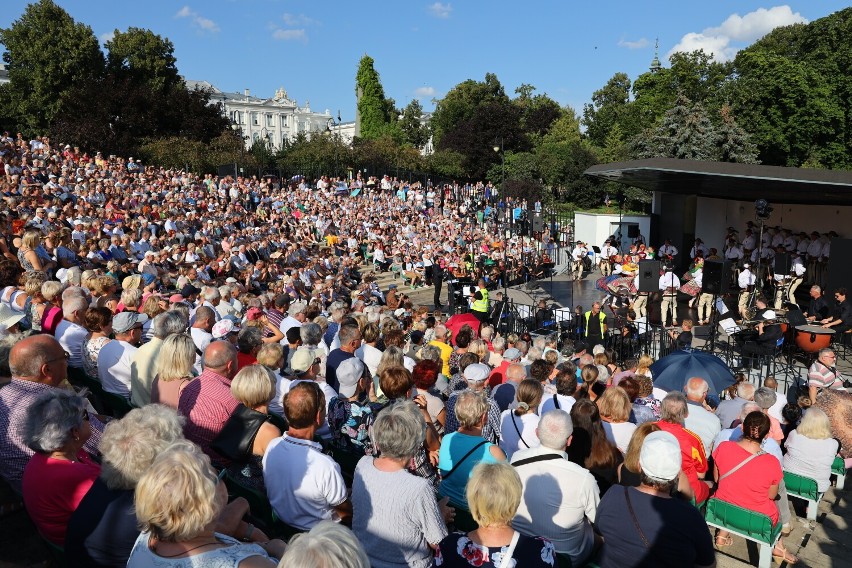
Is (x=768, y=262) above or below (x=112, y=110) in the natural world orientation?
below

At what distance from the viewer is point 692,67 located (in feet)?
153

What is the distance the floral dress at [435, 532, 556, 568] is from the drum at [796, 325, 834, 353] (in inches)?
378

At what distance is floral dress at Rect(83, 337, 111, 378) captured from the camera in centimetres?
517

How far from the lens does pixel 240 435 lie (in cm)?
346

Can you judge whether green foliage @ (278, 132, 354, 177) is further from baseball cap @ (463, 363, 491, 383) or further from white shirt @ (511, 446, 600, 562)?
white shirt @ (511, 446, 600, 562)

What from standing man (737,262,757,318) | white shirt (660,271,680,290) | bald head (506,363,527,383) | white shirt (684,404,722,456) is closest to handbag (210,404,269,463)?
bald head (506,363,527,383)

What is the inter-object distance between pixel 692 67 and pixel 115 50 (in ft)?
135

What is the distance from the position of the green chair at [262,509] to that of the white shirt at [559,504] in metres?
1.25

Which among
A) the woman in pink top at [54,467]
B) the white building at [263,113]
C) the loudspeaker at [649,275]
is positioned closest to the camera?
the woman in pink top at [54,467]

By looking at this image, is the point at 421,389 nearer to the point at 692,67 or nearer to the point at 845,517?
the point at 845,517

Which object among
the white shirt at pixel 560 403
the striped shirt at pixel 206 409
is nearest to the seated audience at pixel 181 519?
the striped shirt at pixel 206 409

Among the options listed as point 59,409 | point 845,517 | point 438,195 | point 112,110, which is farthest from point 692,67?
point 59,409

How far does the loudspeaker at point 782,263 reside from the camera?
15.4m

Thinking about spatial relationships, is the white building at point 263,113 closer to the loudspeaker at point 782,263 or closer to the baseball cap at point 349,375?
the loudspeaker at point 782,263
